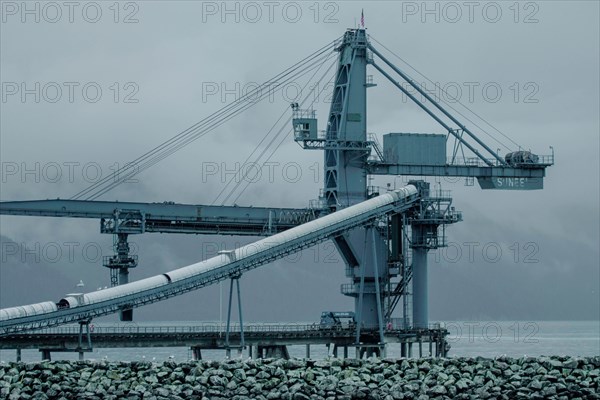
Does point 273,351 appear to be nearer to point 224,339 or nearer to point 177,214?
point 224,339

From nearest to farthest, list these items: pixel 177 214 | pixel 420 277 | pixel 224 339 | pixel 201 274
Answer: pixel 201 274 → pixel 224 339 → pixel 177 214 → pixel 420 277

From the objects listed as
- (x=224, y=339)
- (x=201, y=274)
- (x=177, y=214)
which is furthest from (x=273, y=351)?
(x=177, y=214)

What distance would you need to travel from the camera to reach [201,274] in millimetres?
93438

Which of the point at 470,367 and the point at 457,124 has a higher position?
the point at 457,124

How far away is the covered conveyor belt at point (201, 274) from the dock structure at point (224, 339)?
1.93m

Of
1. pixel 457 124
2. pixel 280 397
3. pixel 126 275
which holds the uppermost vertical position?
pixel 457 124

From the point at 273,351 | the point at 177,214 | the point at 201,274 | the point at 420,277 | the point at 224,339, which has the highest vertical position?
the point at 177,214

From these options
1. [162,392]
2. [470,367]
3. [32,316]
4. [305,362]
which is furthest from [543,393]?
[32,316]

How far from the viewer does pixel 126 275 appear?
10281 cm

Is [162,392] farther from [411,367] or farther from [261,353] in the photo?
[261,353]

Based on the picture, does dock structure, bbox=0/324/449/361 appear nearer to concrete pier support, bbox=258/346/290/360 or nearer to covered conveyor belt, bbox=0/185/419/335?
concrete pier support, bbox=258/346/290/360

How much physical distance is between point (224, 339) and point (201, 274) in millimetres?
5818

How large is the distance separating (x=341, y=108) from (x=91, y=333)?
88.8 ft

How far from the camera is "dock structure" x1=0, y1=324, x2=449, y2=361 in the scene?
3565 inches
